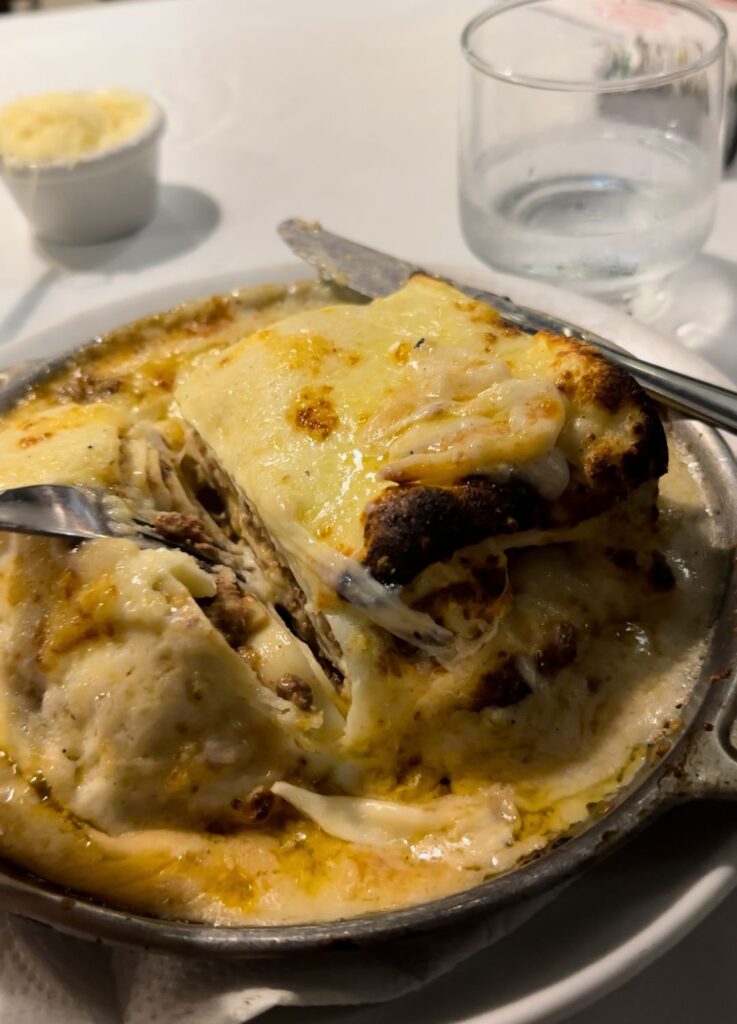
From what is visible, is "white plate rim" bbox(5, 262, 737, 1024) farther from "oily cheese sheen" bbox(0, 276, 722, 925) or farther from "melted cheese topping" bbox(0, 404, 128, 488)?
"melted cheese topping" bbox(0, 404, 128, 488)

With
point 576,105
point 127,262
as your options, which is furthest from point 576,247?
point 127,262

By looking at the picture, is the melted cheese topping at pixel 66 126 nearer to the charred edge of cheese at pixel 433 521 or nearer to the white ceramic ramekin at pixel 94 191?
the white ceramic ramekin at pixel 94 191

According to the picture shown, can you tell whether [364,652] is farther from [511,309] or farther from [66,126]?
[66,126]

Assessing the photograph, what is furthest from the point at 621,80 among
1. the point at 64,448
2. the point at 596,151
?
the point at 64,448

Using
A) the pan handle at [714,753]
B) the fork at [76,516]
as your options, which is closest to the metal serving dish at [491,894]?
the pan handle at [714,753]

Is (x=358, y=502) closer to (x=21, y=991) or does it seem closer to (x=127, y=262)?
(x=21, y=991)

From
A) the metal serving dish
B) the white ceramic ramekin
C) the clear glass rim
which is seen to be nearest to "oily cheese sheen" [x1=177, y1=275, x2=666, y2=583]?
the metal serving dish

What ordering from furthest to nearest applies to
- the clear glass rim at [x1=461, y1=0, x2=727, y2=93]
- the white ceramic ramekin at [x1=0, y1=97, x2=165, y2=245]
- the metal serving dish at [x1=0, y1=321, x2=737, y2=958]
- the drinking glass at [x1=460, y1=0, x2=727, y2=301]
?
1. the white ceramic ramekin at [x1=0, y1=97, x2=165, y2=245]
2. the drinking glass at [x1=460, y1=0, x2=727, y2=301]
3. the clear glass rim at [x1=461, y1=0, x2=727, y2=93]
4. the metal serving dish at [x1=0, y1=321, x2=737, y2=958]
